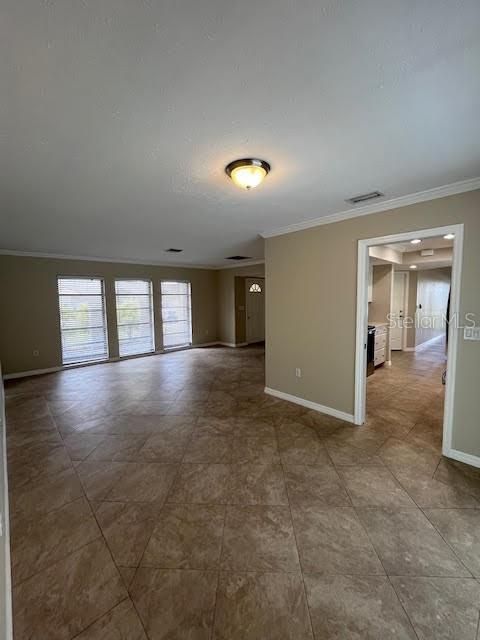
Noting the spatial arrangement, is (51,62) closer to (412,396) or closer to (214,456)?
(214,456)

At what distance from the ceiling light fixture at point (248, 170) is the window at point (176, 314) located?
622 cm

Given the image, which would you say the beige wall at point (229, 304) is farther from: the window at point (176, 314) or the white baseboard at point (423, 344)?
the white baseboard at point (423, 344)

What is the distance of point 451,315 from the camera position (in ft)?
8.61

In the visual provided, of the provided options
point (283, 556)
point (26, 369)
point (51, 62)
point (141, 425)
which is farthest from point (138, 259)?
point (283, 556)

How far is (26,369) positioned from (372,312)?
304 inches

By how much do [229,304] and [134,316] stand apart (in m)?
2.85

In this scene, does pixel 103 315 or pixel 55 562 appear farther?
pixel 103 315

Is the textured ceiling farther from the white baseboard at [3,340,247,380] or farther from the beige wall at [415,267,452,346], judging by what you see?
the beige wall at [415,267,452,346]

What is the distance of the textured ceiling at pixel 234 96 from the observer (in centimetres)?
100

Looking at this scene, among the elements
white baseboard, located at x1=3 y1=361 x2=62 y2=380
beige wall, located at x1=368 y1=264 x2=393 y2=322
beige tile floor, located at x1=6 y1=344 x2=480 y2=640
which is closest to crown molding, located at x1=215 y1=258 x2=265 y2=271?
beige wall, located at x1=368 y1=264 x2=393 y2=322

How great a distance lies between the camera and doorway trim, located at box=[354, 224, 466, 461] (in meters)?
2.54

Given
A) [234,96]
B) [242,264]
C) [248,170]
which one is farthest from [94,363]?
[234,96]

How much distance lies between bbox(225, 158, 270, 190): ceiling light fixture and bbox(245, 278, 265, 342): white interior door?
265 inches

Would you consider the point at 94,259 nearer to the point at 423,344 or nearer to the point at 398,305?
the point at 398,305
